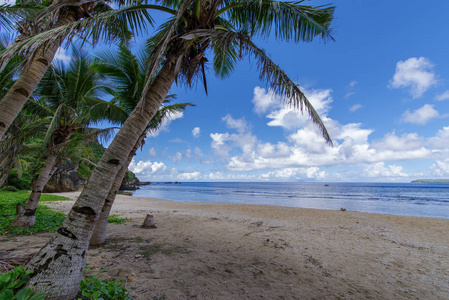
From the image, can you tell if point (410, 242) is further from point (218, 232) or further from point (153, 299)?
point (153, 299)

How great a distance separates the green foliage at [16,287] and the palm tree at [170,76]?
0.08 meters

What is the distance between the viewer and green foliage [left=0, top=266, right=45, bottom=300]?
179 centimetres

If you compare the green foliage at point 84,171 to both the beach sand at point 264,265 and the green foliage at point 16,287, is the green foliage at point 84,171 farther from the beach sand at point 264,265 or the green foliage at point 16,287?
the green foliage at point 16,287

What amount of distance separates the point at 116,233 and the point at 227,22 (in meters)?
6.99

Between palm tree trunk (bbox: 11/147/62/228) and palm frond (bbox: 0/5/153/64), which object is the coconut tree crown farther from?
palm tree trunk (bbox: 11/147/62/228)

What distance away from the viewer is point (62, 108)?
20.8ft

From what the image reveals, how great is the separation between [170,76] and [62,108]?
5.09 m

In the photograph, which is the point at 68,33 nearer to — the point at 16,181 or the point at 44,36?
the point at 44,36

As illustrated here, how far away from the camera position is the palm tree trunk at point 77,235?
7.29ft

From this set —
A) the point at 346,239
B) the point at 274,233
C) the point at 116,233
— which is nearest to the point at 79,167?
the point at 116,233

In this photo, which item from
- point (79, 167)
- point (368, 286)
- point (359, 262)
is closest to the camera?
point (368, 286)

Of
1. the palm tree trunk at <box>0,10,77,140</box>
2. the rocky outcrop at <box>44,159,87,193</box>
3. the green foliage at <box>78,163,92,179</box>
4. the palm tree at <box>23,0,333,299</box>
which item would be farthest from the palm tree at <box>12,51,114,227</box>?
the rocky outcrop at <box>44,159,87,193</box>

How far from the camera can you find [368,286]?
3.67 m

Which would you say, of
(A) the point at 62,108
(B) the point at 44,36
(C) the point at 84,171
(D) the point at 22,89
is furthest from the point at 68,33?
(C) the point at 84,171
